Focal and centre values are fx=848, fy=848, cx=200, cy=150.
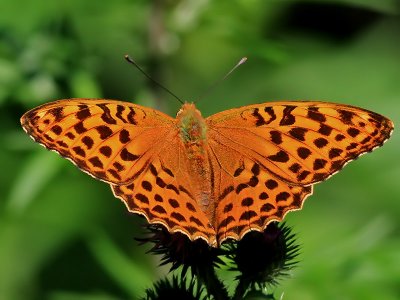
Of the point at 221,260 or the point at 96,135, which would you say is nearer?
the point at 96,135

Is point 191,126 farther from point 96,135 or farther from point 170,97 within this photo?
point 170,97

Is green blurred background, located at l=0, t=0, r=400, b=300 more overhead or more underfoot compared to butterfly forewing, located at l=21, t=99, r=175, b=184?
more underfoot

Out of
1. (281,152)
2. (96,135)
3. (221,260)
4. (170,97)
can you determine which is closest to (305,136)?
(281,152)

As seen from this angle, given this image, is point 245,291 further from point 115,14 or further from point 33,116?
point 115,14

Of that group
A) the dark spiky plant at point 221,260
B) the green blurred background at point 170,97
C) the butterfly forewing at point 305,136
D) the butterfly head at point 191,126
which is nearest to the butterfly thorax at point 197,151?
the butterfly head at point 191,126

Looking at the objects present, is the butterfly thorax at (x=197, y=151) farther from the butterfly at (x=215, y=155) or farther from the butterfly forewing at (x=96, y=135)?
the butterfly forewing at (x=96, y=135)

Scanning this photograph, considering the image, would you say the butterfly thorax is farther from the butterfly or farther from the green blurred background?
the green blurred background

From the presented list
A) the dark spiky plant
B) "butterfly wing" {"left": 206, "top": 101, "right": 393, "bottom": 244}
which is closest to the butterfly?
"butterfly wing" {"left": 206, "top": 101, "right": 393, "bottom": 244}
